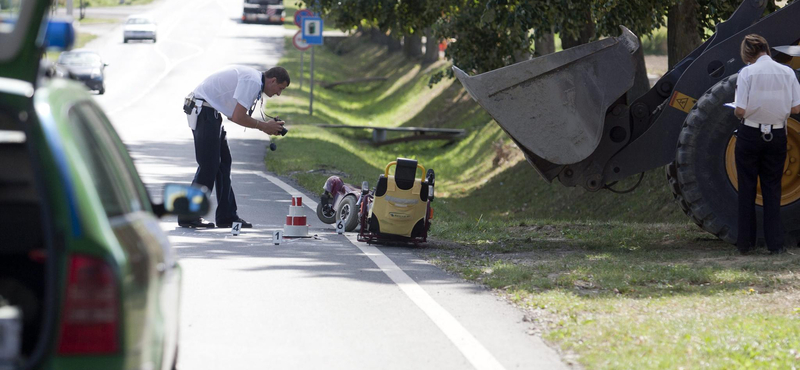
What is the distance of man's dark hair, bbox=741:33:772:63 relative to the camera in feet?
31.2

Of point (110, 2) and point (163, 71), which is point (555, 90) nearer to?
point (163, 71)

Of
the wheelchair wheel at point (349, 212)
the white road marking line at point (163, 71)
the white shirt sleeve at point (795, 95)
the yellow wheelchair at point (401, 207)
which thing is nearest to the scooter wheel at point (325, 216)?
the wheelchair wheel at point (349, 212)

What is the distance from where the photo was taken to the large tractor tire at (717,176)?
33.4 feet

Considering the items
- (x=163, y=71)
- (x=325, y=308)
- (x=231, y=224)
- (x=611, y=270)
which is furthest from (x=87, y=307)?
(x=163, y=71)

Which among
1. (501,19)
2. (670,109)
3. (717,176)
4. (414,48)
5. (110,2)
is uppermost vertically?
(110,2)

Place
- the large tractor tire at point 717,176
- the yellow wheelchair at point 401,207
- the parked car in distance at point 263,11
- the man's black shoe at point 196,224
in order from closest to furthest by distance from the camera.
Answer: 1. the large tractor tire at point 717,176
2. the yellow wheelchair at point 401,207
3. the man's black shoe at point 196,224
4. the parked car in distance at point 263,11

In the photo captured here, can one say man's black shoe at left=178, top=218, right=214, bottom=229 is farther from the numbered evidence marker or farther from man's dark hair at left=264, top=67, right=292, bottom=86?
man's dark hair at left=264, top=67, right=292, bottom=86

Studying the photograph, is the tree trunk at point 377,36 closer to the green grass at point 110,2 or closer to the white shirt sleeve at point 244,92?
the green grass at point 110,2

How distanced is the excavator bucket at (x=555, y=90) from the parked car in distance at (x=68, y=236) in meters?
6.60

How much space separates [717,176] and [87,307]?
7.98 meters

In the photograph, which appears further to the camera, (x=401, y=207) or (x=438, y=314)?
(x=401, y=207)

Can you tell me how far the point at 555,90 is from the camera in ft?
34.2

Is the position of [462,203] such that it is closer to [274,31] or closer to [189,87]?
[189,87]

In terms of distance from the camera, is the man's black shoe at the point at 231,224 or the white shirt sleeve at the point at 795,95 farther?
the man's black shoe at the point at 231,224
